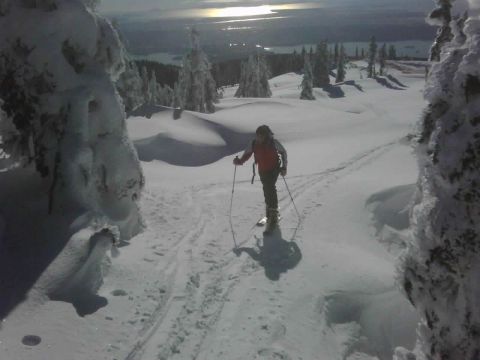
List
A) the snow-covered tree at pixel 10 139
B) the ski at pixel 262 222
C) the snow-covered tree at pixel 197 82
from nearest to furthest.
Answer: the snow-covered tree at pixel 10 139, the ski at pixel 262 222, the snow-covered tree at pixel 197 82

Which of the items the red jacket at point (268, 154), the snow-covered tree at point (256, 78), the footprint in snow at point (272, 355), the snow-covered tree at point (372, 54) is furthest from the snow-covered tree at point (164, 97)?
the footprint in snow at point (272, 355)

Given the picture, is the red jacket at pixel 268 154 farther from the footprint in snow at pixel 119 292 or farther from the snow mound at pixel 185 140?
the snow mound at pixel 185 140

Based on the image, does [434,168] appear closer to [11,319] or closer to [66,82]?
[11,319]

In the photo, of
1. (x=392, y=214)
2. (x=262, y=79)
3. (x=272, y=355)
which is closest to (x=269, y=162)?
(x=392, y=214)

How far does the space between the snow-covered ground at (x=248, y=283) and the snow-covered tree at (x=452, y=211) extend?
84 cm

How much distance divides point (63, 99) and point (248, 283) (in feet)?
14.0

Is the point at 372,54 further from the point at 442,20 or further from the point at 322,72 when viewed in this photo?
the point at 442,20

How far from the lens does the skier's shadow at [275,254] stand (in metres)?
6.97

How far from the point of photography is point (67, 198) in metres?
7.08

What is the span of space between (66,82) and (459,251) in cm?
644

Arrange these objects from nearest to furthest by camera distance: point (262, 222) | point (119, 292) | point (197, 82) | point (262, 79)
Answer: point (119, 292), point (262, 222), point (197, 82), point (262, 79)

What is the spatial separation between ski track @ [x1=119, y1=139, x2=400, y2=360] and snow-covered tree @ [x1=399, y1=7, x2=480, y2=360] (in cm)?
267

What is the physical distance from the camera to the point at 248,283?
6508 millimetres

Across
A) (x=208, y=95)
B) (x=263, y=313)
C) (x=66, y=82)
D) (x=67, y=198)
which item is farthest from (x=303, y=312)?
(x=208, y=95)
